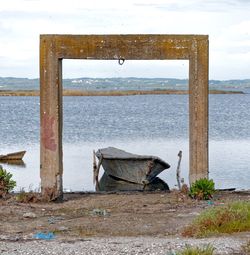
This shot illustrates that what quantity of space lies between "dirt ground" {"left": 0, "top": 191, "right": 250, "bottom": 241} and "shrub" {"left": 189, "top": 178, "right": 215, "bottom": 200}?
20 centimetres

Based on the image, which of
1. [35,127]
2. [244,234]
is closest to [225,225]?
[244,234]

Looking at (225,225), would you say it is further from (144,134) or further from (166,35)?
(144,134)

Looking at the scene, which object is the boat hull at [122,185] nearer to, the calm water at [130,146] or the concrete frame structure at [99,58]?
the calm water at [130,146]

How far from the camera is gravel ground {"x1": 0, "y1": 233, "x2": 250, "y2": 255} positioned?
37.2 feet

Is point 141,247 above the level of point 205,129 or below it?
below

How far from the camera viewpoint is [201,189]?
57.9 feet

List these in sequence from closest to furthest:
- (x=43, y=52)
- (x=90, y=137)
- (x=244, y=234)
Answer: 1. (x=244, y=234)
2. (x=43, y=52)
3. (x=90, y=137)

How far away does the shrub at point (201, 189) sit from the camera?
17.6 m

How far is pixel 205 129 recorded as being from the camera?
17656 mm

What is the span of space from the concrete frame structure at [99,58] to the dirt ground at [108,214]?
105cm

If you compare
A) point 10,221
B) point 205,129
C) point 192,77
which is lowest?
point 10,221

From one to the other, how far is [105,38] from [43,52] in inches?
56.4

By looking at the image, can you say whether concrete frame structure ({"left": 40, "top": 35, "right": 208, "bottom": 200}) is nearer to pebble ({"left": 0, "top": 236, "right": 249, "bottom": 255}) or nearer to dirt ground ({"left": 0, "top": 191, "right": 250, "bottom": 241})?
dirt ground ({"left": 0, "top": 191, "right": 250, "bottom": 241})

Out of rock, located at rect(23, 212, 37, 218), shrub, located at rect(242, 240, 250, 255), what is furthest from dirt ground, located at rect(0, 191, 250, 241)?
shrub, located at rect(242, 240, 250, 255)
